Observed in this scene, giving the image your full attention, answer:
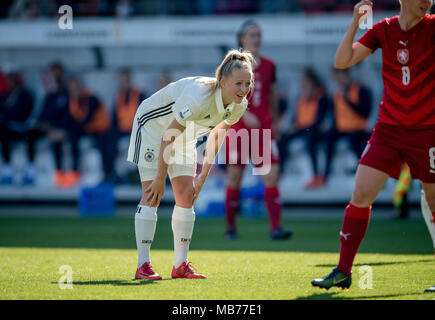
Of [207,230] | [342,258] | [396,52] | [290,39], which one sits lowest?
[207,230]

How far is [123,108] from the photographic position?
1425 cm

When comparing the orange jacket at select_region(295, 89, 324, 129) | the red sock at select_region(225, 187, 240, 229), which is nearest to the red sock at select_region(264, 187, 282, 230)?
the red sock at select_region(225, 187, 240, 229)

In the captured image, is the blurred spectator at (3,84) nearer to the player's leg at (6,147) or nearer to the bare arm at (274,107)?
the player's leg at (6,147)

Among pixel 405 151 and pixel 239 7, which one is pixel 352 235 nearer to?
pixel 405 151

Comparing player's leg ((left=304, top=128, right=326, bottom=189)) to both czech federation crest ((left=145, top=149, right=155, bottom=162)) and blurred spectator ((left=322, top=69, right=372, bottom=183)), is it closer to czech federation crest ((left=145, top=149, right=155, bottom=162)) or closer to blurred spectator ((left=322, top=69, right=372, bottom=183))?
blurred spectator ((left=322, top=69, right=372, bottom=183))

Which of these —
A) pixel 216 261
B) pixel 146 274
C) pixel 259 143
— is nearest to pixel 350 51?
pixel 146 274

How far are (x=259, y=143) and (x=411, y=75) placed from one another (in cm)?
384

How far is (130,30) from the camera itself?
14.2m

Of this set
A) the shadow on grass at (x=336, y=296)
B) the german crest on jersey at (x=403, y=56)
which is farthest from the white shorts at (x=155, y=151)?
the german crest on jersey at (x=403, y=56)

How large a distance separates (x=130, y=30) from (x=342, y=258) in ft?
33.7

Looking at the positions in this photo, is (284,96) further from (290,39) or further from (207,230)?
(207,230)

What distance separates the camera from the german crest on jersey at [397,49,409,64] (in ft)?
15.5
